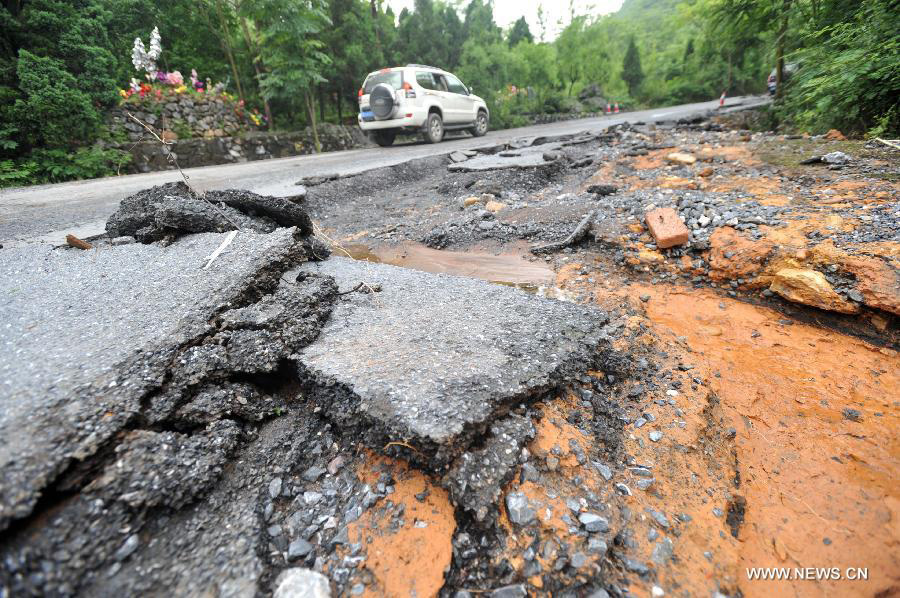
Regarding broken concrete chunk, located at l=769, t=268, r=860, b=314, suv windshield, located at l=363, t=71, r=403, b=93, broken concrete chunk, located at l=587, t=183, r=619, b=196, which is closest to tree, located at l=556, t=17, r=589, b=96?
suv windshield, located at l=363, t=71, r=403, b=93

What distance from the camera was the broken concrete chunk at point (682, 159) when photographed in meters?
5.02

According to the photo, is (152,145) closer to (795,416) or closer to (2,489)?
(2,489)

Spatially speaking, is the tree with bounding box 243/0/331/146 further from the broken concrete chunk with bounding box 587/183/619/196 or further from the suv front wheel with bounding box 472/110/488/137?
the broken concrete chunk with bounding box 587/183/619/196

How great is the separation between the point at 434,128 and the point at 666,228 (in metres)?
7.17

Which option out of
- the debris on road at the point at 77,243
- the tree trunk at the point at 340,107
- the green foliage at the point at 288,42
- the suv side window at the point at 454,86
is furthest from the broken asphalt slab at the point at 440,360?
the tree trunk at the point at 340,107

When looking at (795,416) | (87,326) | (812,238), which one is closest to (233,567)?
(87,326)

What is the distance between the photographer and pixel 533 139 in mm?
8039

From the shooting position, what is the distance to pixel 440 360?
165 centimetres

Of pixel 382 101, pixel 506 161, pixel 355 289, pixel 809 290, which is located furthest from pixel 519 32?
pixel 355 289

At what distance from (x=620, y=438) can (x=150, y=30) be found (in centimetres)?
1314

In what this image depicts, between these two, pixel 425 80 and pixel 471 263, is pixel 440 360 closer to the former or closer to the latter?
pixel 471 263

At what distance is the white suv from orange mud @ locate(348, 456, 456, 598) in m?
8.40

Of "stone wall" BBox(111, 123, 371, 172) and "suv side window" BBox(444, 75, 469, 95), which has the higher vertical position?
"suv side window" BBox(444, 75, 469, 95)

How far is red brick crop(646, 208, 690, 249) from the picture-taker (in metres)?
3.09
